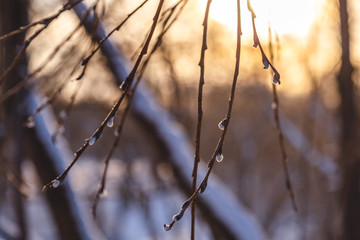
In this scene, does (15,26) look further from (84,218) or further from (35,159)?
(84,218)

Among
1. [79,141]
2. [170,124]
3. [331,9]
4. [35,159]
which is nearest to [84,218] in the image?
[35,159]

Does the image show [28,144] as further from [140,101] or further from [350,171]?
[350,171]

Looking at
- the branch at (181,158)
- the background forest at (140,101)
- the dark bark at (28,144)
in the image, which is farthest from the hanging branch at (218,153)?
the dark bark at (28,144)

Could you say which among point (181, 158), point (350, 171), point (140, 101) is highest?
point (140, 101)

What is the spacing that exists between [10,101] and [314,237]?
633 cm

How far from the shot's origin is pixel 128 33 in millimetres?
4195

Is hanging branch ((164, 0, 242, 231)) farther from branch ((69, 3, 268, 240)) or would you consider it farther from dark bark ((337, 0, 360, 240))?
dark bark ((337, 0, 360, 240))

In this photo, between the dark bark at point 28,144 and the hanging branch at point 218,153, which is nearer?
the hanging branch at point 218,153

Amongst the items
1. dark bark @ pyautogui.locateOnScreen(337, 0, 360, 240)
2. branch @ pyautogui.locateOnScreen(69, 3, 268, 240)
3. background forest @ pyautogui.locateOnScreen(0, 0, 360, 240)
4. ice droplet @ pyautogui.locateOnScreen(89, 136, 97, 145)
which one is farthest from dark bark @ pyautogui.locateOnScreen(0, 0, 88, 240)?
ice droplet @ pyautogui.locateOnScreen(89, 136, 97, 145)

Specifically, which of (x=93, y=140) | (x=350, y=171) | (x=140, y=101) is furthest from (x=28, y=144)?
(x=350, y=171)

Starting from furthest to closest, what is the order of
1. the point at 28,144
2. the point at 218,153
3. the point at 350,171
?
the point at 350,171 < the point at 28,144 < the point at 218,153

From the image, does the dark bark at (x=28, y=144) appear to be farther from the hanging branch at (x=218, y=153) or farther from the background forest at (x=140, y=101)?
the hanging branch at (x=218, y=153)

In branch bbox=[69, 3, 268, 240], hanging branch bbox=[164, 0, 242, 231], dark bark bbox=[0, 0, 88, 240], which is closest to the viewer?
hanging branch bbox=[164, 0, 242, 231]

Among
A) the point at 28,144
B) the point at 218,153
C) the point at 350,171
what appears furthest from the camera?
the point at 350,171
